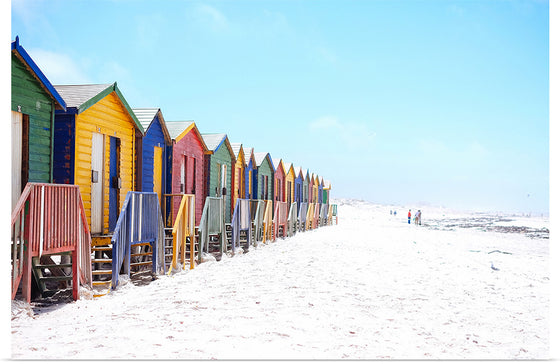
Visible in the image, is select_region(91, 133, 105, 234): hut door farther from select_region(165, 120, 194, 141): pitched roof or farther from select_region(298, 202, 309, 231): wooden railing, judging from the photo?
select_region(298, 202, 309, 231): wooden railing

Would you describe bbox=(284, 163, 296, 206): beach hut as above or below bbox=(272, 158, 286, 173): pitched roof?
below

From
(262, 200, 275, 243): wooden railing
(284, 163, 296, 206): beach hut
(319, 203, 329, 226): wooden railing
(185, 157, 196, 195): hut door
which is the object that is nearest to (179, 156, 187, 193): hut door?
(185, 157, 196, 195): hut door

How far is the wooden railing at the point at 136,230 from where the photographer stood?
7.83 meters

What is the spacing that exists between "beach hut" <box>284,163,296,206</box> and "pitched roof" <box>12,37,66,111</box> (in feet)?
70.2

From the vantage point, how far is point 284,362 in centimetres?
420

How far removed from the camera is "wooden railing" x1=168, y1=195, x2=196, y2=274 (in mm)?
9945

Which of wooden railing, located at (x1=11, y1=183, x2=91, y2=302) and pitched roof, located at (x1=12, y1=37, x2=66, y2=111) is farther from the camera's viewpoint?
pitched roof, located at (x1=12, y1=37, x2=66, y2=111)

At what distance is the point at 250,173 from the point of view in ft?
73.8

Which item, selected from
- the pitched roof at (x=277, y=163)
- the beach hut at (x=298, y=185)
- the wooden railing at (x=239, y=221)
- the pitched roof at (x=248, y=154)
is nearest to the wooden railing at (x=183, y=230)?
the wooden railing at (x=239, y=221)

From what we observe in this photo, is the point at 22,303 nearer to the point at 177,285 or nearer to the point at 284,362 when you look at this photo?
the point at 177,285

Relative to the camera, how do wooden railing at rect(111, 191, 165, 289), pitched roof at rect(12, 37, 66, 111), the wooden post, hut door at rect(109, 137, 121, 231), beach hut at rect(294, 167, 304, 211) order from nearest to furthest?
1. the wooden post
2. pitched roof at rect(12, 37, 66, 111)
3. wooden railing at rect(111, 191, 165, 289)
4. hut door at rect(109, 137, 121, 231)
5. beach hut at rect(294, 167, 304, 211)

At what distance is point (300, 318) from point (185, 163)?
9994mm

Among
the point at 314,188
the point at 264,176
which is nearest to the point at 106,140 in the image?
the point at 264,176

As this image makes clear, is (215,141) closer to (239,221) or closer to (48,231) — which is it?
(239,221)
